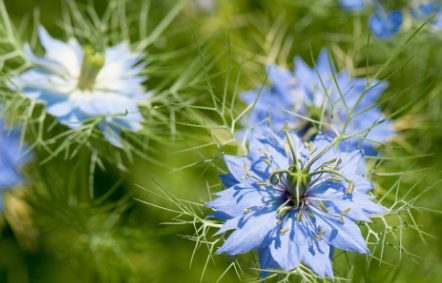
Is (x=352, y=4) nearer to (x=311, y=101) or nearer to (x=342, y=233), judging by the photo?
(x=311, y=101)

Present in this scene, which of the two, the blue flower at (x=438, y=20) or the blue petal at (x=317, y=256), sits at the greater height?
the blue flower at (x=438, y=20)

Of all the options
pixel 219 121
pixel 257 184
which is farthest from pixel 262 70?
pixel 257 184

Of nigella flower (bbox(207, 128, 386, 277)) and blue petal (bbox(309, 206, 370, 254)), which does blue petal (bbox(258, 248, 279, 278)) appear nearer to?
nigella flower (bbox(207, 128, 386, 277))

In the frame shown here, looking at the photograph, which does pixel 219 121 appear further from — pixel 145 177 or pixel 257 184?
pixel 257 184

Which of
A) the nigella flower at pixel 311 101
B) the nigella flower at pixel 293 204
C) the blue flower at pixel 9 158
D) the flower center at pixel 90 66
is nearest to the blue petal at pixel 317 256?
the nigella flower at pixel 293 204

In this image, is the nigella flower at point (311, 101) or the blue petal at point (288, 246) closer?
the blue petal at point (288, 246)

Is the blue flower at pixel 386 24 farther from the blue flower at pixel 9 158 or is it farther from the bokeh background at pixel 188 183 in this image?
the blue flower at pixel 9 158

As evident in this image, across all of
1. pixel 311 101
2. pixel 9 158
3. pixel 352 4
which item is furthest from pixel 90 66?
pixel 352 4
